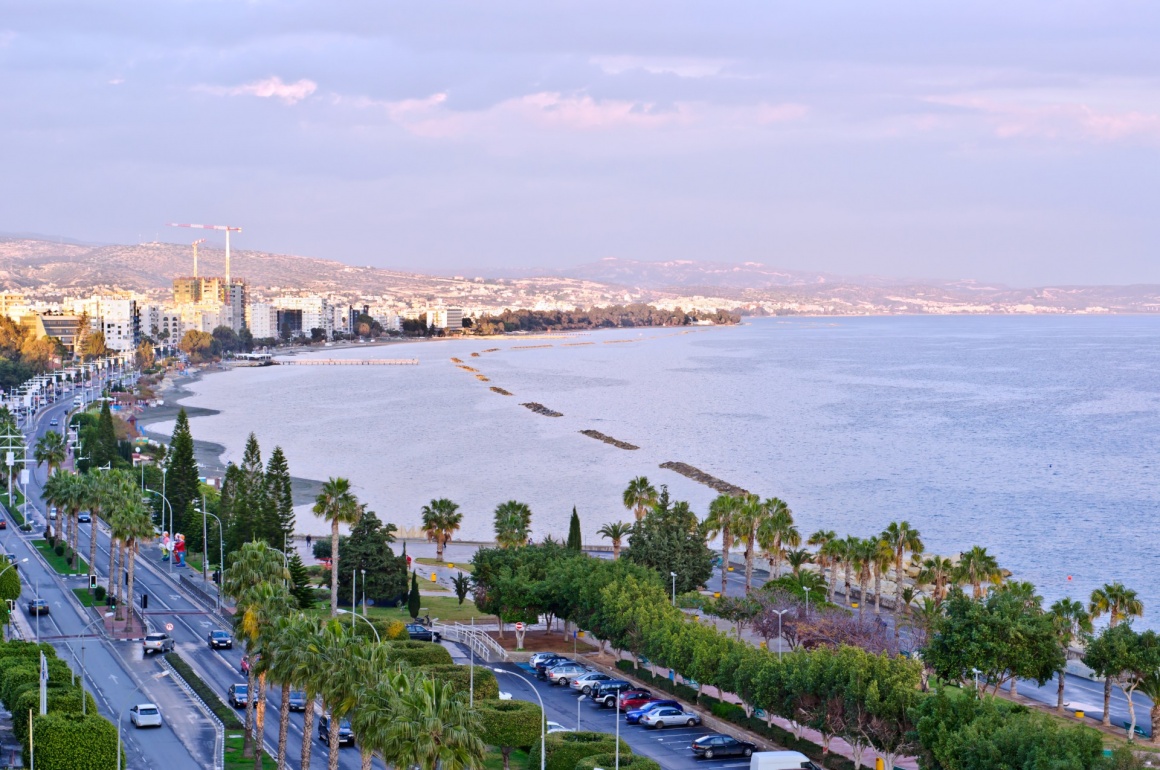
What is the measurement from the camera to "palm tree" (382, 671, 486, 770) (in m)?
26.9

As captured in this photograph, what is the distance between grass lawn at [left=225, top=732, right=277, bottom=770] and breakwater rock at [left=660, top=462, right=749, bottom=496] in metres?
59.5

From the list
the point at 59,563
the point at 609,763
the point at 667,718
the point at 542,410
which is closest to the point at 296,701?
the point at 667,718

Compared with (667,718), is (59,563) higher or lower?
lower

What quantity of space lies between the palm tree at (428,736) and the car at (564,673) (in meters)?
19.5

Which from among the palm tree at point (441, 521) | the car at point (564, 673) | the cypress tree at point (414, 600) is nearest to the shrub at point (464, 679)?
the car at point (564, 673)

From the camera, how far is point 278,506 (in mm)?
69500

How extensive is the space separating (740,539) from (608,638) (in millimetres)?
18309

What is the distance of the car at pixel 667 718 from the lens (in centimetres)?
4222

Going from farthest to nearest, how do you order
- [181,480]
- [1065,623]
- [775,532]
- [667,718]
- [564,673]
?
[181,480] → [775,532] → [564,673] → [1065,623] → [667,718]

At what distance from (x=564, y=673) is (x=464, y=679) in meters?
6.91

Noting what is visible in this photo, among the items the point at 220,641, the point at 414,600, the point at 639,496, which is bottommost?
Result: the point at 220,641

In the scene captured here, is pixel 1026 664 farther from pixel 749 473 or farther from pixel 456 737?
pixel 749 473

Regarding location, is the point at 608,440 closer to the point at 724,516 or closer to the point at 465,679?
the point at 724,516

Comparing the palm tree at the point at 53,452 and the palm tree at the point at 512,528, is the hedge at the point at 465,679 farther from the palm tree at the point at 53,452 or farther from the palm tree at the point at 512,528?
the palm tree at the point at 53,452
